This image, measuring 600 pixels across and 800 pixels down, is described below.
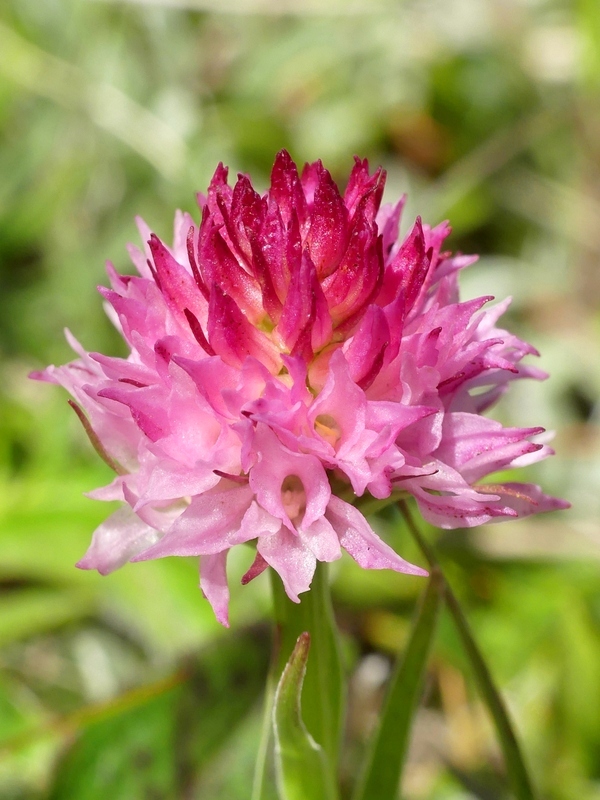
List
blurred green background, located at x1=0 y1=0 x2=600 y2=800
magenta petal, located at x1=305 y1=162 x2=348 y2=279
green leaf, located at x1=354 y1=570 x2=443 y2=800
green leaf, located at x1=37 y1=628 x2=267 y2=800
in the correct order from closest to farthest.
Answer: magenta petal, located at x1=305 y1=162 x2=348 y2=279 → green leaf, located at x1=354 y1=570 x2=443 y2=800 → green leaf, located at x1=37 y1=628 x2=267 y2=800 → blurred green background, located at x1=0 y1=0 x2=600 y2=800

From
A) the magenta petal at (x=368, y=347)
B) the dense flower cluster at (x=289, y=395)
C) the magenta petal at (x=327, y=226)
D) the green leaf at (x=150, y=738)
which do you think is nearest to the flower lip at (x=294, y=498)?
the dense flower cluster at (x=289, y=395)

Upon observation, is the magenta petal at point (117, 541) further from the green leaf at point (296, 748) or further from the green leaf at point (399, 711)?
the green leaf at point (399, 711)

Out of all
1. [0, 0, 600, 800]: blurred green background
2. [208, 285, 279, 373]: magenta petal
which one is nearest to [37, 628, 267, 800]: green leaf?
[0, 0, 600, 800]: blurred green background

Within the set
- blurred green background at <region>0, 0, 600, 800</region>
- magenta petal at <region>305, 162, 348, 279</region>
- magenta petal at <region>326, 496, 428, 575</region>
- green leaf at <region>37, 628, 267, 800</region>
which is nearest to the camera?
magenta petal at <region>326, 496, 428, 575</region>

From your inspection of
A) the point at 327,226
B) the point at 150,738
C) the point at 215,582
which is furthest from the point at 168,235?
the point at 215,582

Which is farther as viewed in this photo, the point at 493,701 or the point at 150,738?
the point at 150,738

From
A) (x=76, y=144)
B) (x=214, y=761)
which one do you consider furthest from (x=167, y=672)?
(x=76, y=144)

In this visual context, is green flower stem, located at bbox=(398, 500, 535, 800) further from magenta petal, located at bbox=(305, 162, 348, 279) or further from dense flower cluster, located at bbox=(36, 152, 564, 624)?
magenta petal, located at bbox=(305, 162, 348, 279)

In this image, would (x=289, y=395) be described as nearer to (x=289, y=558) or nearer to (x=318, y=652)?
(x=289, y=558)
